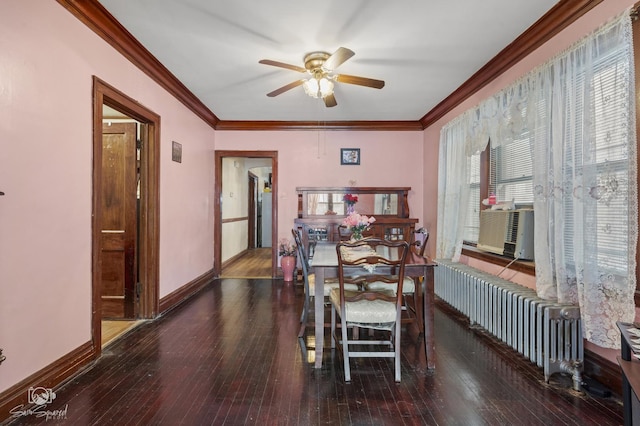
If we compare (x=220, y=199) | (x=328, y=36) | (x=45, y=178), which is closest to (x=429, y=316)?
(x=328, y=36)

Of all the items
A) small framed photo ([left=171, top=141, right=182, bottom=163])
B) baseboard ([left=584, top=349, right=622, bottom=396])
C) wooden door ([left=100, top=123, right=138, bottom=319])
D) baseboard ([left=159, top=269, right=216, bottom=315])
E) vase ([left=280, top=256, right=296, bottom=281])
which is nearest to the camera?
baseboard ([left=584, top=349, right=622, bottom=396])

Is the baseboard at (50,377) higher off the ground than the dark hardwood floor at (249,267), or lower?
higher

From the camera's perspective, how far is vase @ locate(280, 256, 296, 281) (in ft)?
17.1

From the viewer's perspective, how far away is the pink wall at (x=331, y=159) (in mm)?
5457

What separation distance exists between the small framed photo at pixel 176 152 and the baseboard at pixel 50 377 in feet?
7.49

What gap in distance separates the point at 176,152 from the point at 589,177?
13.4 ft

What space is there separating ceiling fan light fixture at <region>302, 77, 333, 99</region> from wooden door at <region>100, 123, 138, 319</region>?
1.95 metres

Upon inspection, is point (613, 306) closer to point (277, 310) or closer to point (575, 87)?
point (575, 87)

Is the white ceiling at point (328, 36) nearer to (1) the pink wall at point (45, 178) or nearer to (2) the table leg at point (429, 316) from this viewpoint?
(1) the pink wall at point (45, 178)

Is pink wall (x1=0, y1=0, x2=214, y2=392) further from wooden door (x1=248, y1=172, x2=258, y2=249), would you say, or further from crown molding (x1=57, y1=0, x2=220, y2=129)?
wooden door (x1=248, y1=172, x2=258, y2=249)

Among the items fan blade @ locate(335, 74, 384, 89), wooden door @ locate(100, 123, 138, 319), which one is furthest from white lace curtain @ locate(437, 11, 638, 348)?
wooden door @ locate(100, 123, 138, 319)

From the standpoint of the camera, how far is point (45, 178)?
2.03 m

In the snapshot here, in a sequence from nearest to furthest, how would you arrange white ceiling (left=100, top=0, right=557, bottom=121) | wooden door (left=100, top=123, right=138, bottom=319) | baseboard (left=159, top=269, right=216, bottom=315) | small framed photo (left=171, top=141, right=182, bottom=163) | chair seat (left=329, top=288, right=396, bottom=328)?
chair seat (left=329, top=288, right=396, bottom=328), white ceiling (left=100, top=0, right=557, bottom=121), wooden door (left=100, top=123, right=138, bottom=319), baseboard (left=159, top=269, right=216, bottom=315), small framed photo (left=171, top=141, right=182, bottom=163)

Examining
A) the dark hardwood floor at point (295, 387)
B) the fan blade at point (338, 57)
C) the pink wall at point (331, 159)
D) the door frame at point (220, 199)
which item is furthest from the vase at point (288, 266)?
the fan blade at point (338, 57)
